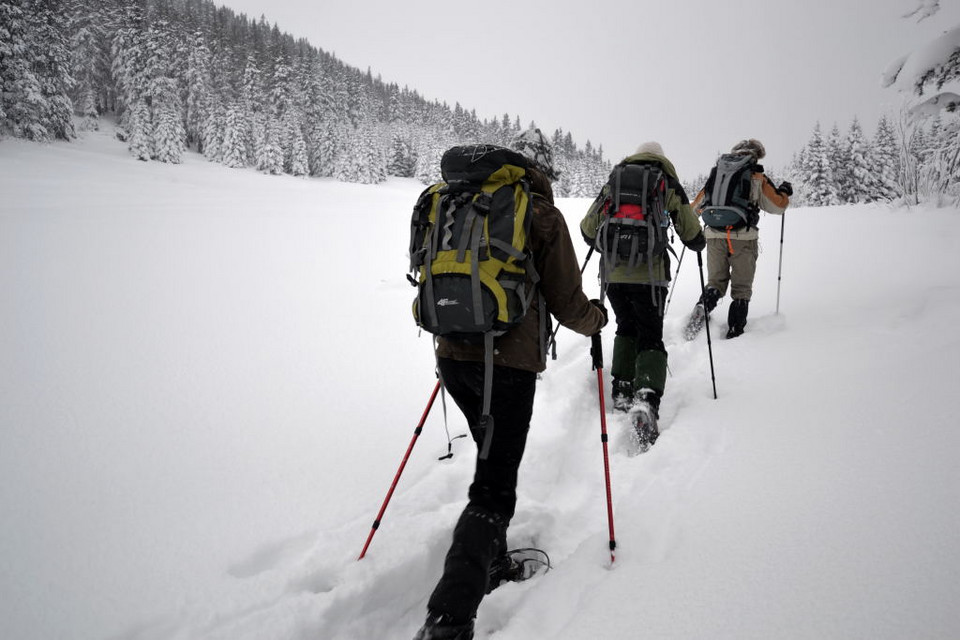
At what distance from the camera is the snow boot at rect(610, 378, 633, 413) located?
4258 mm

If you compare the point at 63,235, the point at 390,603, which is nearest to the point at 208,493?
the point at 390,603

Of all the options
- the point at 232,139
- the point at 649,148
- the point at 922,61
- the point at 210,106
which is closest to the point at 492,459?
the point at 649,148

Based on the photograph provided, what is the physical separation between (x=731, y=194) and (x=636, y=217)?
2484 mm

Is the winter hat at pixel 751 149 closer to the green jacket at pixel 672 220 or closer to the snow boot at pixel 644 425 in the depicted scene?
the green jacket at pixel 672 220

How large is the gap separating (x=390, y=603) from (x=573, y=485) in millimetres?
1537

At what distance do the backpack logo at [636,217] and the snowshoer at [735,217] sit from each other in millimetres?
1801

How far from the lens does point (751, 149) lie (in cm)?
554

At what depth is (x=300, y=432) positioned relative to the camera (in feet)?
12.1

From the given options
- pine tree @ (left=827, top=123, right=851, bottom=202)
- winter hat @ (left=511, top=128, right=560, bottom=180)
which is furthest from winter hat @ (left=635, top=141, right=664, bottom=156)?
pine tree @ (left=827, top=123, right=851, bottom=202)

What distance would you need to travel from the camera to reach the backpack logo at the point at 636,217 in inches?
152

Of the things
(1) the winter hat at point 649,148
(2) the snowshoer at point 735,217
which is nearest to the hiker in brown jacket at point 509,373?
(1) the winter hat at point 649,148

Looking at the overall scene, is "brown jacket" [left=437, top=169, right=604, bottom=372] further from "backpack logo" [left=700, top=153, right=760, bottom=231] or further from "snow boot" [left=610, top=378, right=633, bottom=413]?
"backpack logo" [left=700, top=153, right=760, bottom=231]

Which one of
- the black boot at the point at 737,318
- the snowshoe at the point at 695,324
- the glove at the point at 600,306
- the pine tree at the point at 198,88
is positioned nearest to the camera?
the glove at the point at 600,306

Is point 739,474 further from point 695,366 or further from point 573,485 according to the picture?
point 695,366
